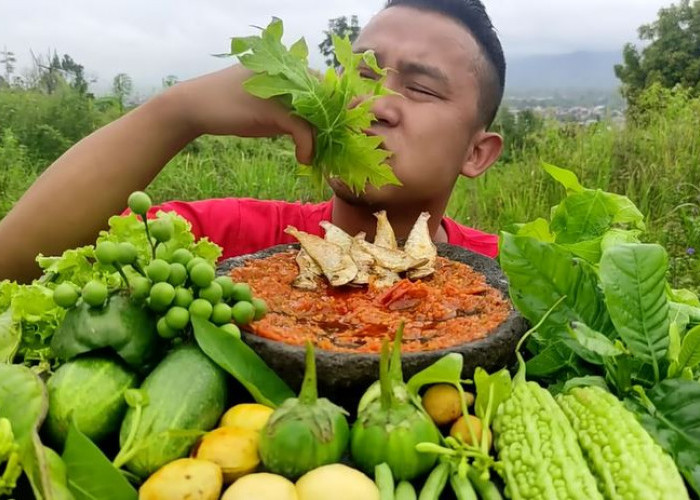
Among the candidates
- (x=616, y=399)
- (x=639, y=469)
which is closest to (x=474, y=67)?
(x=616, y=399)

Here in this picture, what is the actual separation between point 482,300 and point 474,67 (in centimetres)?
120

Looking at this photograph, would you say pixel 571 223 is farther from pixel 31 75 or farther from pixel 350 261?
pixel 31 75

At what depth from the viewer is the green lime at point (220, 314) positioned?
121cm

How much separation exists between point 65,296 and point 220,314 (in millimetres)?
245

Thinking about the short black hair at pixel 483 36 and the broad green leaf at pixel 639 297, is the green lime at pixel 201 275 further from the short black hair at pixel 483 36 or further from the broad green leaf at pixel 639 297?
the short black hair at pixel 483 36

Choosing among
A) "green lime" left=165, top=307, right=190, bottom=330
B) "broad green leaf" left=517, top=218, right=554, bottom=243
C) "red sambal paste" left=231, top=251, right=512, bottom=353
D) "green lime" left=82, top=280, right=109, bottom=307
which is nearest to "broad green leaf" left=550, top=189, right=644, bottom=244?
"broad green leaf" left=517, top=218, right=554, bottom=243

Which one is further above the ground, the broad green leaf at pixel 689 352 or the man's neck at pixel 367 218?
the broad green leaf at pixel 689 352

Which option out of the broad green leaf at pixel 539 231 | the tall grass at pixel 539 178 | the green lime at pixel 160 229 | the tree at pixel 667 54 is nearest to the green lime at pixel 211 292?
the green lime at pixel 160 229

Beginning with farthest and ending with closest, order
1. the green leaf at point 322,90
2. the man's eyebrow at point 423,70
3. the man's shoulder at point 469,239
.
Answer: the man's shoulder at point 469,239, the man's eyebrow at point 423,70, the green leaf at point 322,90

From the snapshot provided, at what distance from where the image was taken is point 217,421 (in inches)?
44.7

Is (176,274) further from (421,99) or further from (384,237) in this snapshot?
(421,99)

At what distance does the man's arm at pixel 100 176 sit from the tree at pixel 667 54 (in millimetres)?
22270

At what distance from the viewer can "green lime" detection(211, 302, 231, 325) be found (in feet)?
3.98

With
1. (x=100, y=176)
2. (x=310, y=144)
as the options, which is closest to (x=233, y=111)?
(x=310, y=144)
